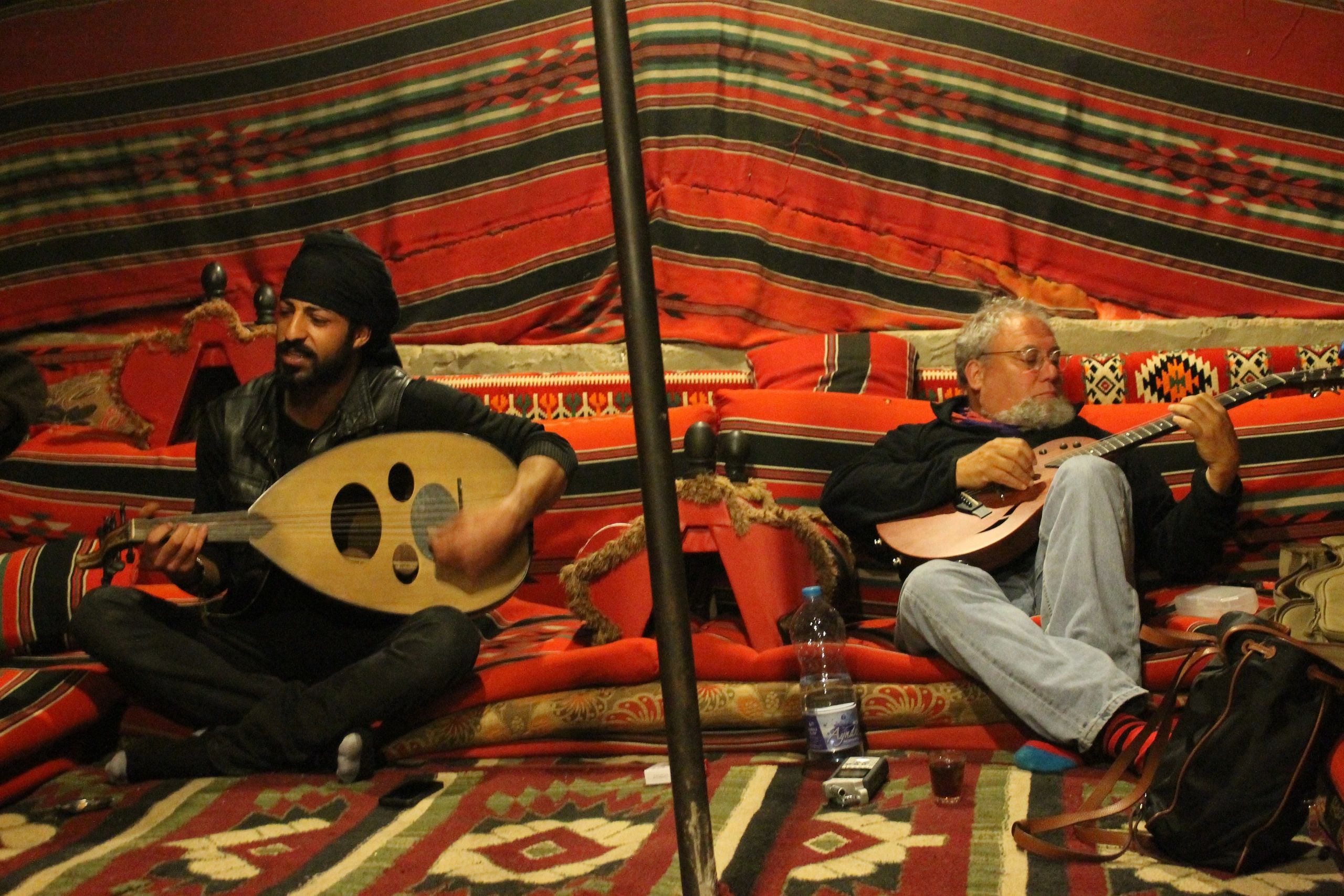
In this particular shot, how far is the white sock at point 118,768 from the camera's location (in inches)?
94.7

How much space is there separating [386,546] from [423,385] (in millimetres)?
401

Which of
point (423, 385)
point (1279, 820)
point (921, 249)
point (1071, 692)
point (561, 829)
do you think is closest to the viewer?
point (1279, 820)

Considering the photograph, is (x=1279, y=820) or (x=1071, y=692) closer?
(x=1279, y=820)

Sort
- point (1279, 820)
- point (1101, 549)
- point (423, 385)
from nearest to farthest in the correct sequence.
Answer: point (1279, 820) < point (1101, 549) < point (423, 385)

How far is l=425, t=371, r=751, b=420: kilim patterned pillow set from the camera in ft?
11.4

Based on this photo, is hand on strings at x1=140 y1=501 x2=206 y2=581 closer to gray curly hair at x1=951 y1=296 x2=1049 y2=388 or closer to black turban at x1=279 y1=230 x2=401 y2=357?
black turban at x1=279 y1=230 x2=401 y2=357

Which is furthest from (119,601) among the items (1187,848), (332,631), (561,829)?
(1187,848)

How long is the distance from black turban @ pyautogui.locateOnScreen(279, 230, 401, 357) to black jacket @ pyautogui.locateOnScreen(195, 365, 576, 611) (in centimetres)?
13

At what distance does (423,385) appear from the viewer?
282 centimetres

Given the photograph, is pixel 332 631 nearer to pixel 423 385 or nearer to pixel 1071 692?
pixel 423 385

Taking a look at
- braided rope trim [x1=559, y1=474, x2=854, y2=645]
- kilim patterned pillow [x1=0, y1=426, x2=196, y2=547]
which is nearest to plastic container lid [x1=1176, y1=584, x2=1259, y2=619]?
braided rope trim [x1=559, y1=474, x2=854, y2=645]

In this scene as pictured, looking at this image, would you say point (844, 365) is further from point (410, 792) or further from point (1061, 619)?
point (410, 792)

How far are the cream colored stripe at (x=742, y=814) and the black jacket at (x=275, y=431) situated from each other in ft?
2.74

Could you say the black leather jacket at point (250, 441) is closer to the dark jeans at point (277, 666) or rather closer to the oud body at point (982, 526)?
the dark jeans at point (277, 666)
